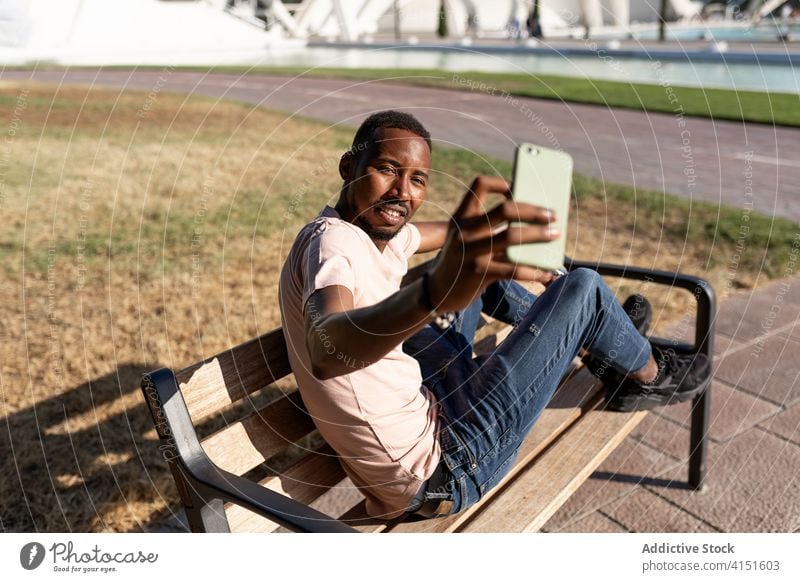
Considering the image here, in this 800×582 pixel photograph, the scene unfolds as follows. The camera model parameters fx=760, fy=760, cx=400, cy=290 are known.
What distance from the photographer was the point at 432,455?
2109mm

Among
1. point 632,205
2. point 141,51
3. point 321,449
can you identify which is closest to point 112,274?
point 321,449

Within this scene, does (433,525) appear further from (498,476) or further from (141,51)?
(141,51)

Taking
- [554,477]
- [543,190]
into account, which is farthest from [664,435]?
[543,190]

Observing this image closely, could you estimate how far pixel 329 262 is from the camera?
168 cm

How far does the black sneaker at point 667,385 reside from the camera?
264 centimetres

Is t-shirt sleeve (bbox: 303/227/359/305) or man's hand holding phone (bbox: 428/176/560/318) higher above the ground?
man's hand holding phone (bbox: 428/176/560/318)

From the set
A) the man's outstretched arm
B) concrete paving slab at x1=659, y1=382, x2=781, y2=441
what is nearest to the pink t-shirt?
the man's outstretched arm

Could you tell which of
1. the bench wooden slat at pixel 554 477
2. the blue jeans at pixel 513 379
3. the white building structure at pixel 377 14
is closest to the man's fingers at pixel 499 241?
the blue jeans at pixel 513 379

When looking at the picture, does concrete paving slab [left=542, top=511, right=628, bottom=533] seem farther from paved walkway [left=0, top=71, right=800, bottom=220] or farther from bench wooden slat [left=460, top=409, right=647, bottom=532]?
paved walkway [left=0, top=71, right=800, bottom=220]

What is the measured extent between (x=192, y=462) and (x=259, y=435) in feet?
1.10

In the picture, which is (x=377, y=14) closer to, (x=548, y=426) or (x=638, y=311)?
(x=638, y=311)

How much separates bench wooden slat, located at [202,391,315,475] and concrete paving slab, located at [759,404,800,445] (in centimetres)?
215

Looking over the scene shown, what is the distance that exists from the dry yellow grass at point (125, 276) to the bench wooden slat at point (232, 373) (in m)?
1.06

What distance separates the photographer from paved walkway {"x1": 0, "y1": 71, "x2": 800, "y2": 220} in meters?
7.80
